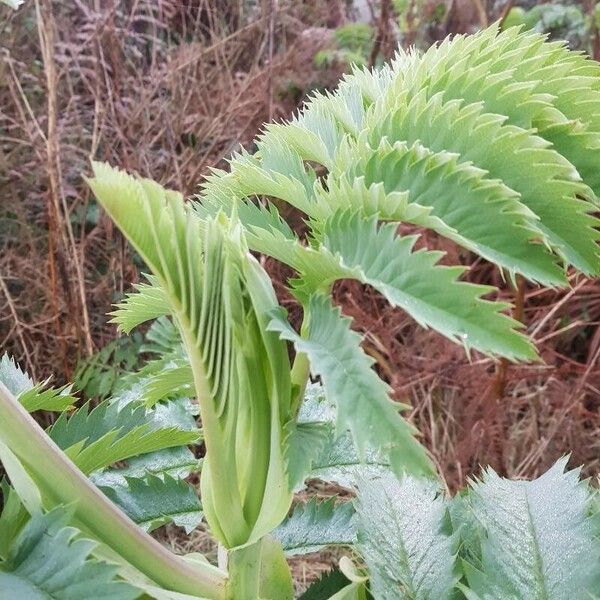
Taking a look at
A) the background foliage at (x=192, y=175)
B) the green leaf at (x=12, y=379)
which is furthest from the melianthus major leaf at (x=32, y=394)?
the background foliage at (x=192, y=175)

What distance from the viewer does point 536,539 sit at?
45cm

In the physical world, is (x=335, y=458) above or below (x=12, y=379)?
A: below

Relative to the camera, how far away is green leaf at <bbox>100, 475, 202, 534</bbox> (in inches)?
20.5

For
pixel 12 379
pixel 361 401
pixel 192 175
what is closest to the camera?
pixel 361 401

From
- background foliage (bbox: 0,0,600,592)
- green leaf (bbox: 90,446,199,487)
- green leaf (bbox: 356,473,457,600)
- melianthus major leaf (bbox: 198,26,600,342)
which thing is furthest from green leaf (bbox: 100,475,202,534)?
background foliage (bbox: 0,0,600,592)

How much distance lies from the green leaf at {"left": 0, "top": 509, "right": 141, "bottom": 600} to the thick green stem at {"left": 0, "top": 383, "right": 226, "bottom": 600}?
0.8 inches

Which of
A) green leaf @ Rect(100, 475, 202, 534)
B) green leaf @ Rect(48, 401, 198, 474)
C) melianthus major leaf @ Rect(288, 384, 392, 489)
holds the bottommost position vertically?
melianthus major leaf @ Rect(288, 384, 392, 489)

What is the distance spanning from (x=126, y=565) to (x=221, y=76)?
5.83 ft

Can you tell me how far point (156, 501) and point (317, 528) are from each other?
127mm

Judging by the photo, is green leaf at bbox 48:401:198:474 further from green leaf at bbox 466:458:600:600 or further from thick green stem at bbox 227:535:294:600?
green leaf at bbox 466:458:600:600

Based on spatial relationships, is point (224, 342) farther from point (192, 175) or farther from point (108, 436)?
point (192, 175)

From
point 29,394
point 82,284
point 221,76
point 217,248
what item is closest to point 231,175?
point 217,248

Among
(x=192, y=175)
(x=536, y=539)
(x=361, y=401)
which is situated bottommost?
(x=536, y=539)

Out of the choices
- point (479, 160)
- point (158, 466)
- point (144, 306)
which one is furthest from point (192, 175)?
point (479, 160)
